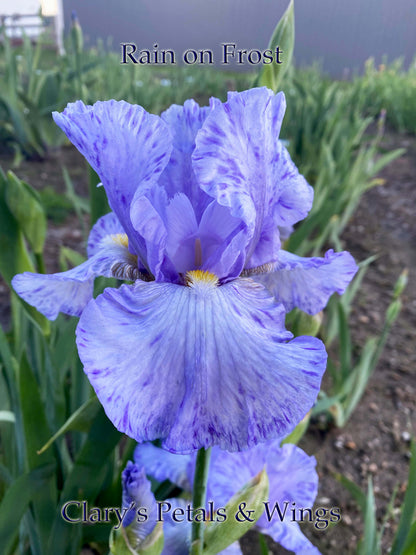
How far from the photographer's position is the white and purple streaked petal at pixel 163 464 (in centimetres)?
72

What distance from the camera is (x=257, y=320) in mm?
460

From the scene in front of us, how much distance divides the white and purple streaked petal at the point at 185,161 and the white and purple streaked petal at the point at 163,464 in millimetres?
390

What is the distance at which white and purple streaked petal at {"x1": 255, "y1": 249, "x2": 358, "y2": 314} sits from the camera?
60 cm

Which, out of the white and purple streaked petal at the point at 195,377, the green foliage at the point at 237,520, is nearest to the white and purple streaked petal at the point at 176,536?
the green foliage at the point at 237,520

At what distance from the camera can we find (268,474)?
2.37 ft

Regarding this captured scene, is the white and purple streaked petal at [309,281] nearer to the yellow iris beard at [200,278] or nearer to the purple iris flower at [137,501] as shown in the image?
the yellow iris beard at [200,278]

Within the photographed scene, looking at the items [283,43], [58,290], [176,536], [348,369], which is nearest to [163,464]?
[176,536]

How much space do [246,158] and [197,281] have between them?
0.14 meters

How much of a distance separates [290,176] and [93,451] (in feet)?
1.44

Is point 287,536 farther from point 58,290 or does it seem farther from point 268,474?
point 58,290

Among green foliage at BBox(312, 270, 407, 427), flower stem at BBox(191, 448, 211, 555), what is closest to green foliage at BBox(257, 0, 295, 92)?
flower stem at BBox(191, 448, 211, 555)

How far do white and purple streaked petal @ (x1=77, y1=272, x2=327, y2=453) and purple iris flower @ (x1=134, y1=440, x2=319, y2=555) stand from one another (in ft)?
1.03

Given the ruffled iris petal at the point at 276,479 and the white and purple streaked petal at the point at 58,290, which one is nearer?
the white and purple streaked petal at the point at 58,290

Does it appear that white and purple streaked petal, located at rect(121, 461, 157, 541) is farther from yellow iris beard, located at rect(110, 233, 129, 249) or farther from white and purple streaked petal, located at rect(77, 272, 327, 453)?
yellow iris beard, located at rect(110, 233, 129, 249)
